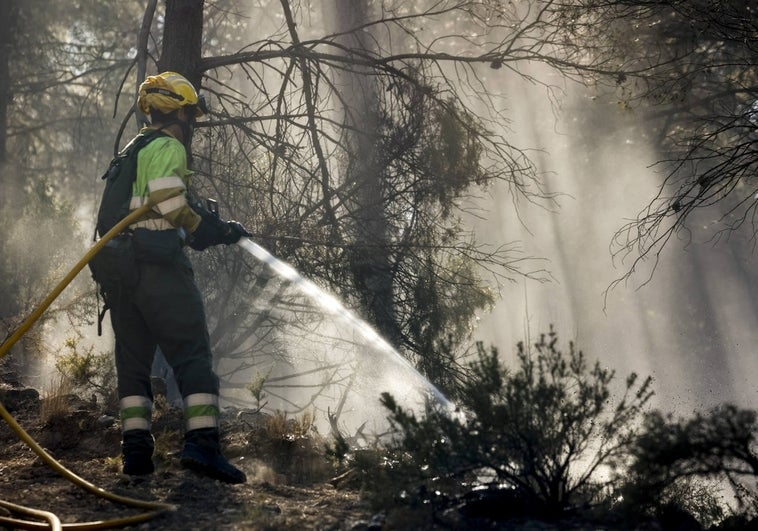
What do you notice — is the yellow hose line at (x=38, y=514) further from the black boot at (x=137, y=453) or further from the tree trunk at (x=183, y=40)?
the tree trunk at (x=183, y=40)

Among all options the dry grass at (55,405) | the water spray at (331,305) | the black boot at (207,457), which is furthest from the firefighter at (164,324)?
the water spray at (331,305)

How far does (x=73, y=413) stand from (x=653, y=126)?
15.1m

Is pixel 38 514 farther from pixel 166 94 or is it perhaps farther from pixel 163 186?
pixel 166 94

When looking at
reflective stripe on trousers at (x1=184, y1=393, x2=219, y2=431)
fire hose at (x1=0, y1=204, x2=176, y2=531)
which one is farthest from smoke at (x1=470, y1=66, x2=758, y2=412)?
fire hose at (x1=0, y1=204, x2=176, y2=531)

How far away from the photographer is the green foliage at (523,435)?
13.5 ft

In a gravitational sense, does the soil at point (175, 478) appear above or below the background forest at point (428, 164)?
below

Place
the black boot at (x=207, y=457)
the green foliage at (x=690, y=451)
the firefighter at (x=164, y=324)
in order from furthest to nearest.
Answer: the firefighter at (x=164, y=324) < the black boot at (x=207, y=457) < the green foliage at (x=690, y=451)

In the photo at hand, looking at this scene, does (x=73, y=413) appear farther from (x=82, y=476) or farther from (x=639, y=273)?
(x=639, y=273)

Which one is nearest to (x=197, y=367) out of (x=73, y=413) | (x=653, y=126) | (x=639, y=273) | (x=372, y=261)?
(x=73, y=413)

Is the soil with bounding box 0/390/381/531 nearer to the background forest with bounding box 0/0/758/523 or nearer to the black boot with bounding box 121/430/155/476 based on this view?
the black boot with bounding box 121/430/155/476

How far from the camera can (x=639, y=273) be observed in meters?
38.7

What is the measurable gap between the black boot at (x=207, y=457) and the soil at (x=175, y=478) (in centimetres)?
6

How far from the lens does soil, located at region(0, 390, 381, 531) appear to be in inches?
175

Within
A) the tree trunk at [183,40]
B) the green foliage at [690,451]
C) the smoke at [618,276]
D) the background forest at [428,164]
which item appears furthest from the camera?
the smoke at [618,276]
